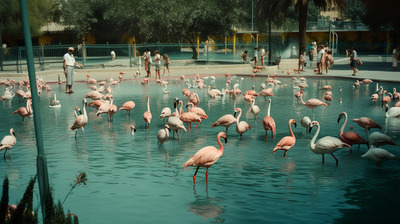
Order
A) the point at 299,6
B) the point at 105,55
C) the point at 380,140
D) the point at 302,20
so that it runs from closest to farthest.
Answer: the point at 380,140 → the point at 299,6 → the point at 302,20 → the point at 105,55

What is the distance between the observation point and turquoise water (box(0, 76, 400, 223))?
6.75 meters

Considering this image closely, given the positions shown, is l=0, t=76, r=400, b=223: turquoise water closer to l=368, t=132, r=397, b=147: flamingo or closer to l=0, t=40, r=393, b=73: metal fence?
l=368, t=132, r=397, b=147: flamingo

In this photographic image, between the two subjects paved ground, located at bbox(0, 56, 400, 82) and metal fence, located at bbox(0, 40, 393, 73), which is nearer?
paved ground, located at bbox(0, 56, 400, 82)

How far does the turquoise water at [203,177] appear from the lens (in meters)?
6.75

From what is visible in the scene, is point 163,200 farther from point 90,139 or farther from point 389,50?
point 389,50

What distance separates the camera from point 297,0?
3192 cm

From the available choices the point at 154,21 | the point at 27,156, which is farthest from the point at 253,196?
the point at 154,21

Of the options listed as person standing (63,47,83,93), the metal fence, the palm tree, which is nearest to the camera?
person standing (63,47,83,93)

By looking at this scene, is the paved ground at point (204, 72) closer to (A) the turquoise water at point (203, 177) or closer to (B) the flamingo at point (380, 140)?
(A) the turquoise water at point (203, 177)

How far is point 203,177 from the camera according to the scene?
8.46 meters

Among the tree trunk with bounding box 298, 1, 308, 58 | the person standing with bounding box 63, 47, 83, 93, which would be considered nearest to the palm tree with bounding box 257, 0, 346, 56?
the tree trunk with bounding box 298, 1, 308, 58

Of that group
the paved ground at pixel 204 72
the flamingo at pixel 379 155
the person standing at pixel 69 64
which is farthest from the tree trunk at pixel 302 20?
the flamingo at pixel 379 155

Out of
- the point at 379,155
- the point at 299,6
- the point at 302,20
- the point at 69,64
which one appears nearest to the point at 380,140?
the point at 379,155

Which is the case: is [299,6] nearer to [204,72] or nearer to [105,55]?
[204,72]
